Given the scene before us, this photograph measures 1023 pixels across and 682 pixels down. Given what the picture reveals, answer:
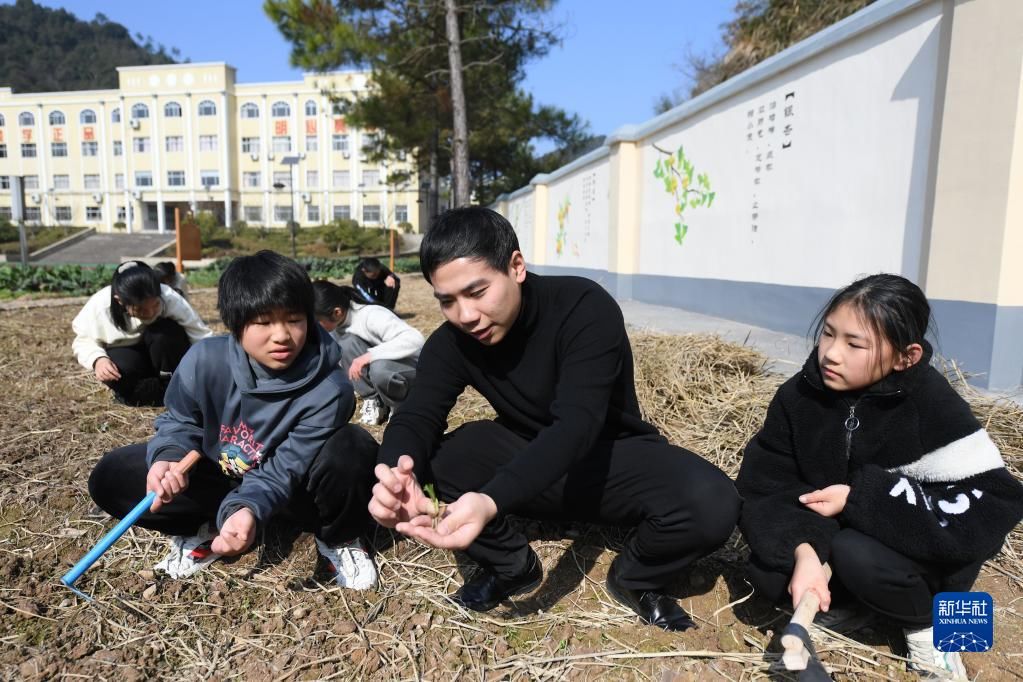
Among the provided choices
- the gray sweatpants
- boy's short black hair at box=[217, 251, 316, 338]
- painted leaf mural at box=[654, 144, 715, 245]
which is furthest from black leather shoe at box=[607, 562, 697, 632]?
painted leaf mural at box=[654, 144, 715, 245]

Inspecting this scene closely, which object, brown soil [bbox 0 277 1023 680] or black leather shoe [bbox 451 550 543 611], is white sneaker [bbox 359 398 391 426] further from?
black leather shoe [bbox 451 550 543 611]

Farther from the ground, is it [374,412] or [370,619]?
[374,412]

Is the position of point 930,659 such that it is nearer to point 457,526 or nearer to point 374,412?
point 457,526

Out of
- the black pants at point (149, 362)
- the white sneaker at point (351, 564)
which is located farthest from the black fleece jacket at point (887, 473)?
the black pants at point (149, 362)

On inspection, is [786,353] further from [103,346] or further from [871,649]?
[103,346]

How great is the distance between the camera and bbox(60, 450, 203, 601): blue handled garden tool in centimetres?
161

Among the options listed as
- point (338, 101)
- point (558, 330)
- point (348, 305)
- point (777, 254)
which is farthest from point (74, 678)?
point (338, 101)

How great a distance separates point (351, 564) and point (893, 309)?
1542 mm

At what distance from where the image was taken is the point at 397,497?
1.44 metres

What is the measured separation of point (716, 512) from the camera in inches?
61.1

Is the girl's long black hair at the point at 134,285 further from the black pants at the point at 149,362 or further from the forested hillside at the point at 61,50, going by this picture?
the forested hillside at the point at 61,50

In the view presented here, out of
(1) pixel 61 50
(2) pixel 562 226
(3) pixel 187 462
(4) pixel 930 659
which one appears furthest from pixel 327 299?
(1) pixel 61 50

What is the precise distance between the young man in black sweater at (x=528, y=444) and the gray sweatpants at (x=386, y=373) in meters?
1.13

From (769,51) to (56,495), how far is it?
9.57m
